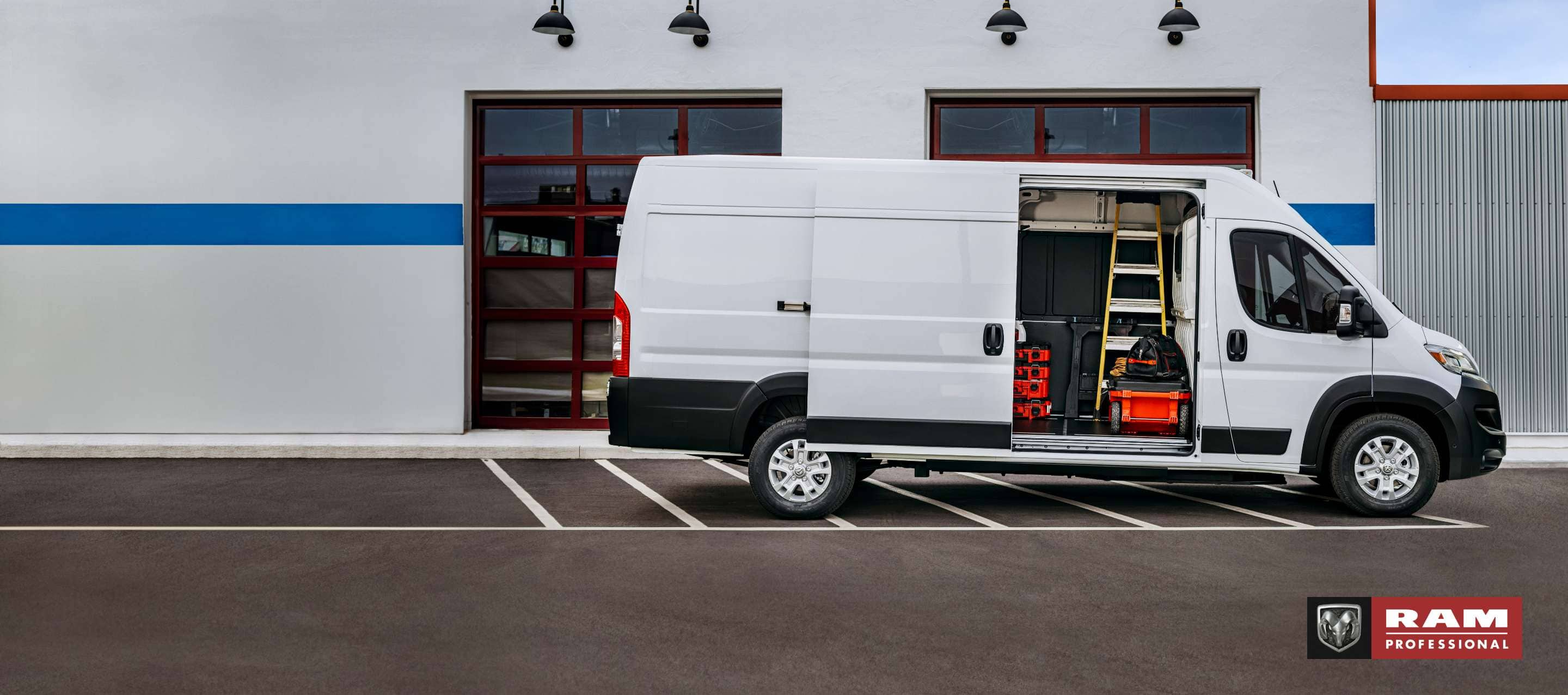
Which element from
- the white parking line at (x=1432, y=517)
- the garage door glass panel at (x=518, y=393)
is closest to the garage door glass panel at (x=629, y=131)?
the garage door glass panel at (x=518, y=393)

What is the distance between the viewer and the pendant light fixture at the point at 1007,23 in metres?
12.0

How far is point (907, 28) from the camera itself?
1266 cm

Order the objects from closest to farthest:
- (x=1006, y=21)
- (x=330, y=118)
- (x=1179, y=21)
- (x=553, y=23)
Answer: (x=1179, y=21), (x=1006, y=21), (x=553, y=23), (x=330, y=118)

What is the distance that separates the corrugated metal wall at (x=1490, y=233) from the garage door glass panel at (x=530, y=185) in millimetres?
9233

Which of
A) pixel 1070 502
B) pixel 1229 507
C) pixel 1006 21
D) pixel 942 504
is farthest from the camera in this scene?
pixel 1006 21

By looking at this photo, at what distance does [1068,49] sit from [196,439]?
1064 centimetres

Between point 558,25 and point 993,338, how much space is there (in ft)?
23.1

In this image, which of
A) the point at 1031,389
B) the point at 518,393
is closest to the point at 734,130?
the point at 518,393

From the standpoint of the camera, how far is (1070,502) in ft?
28.3

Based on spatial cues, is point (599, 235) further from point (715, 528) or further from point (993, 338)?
point (993, 338)

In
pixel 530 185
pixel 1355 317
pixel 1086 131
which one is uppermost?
pixel 1086 131

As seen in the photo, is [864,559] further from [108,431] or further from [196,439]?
[108,431]

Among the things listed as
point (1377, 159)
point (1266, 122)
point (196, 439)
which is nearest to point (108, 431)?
point (196, 439)

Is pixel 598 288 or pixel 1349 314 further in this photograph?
pixel 598 288
